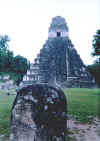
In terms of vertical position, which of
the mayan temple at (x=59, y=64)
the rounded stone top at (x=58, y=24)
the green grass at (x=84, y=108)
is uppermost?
the rounded stone top at (x=58, y=24)

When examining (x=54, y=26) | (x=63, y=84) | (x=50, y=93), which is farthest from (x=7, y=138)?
(x=54, y=26)

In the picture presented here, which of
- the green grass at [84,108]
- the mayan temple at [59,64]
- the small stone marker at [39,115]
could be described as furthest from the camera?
the mayan temple at [59,64]

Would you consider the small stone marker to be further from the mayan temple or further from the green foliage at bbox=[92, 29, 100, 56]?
the mayan temple

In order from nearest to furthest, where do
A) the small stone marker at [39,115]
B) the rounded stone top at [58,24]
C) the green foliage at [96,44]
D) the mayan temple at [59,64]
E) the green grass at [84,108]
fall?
the small stone marker at [39,115], the green grass at [84,108], the green foliage at [96,44], the mayan temple at [59,64], the rounded stone top at [58,24]

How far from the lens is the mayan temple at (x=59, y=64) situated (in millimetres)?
19688

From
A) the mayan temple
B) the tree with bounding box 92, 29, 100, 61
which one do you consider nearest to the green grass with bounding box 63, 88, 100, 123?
the tree with bounding box 92, 29, 100, 61

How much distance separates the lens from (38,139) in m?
2.75

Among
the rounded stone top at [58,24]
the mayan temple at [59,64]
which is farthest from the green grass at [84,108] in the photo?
the rounded stone top at [58,24]

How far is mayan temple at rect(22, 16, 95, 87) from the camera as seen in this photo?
19688mm

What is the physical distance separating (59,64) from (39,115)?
18.9 metres

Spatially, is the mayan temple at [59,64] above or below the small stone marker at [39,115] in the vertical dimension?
above

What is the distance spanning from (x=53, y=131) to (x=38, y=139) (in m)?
0.33

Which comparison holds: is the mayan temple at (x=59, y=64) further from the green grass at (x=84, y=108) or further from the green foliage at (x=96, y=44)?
the green grass at (x=84, y=108)

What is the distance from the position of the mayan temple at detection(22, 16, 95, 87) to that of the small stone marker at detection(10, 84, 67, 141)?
50.5 feet
